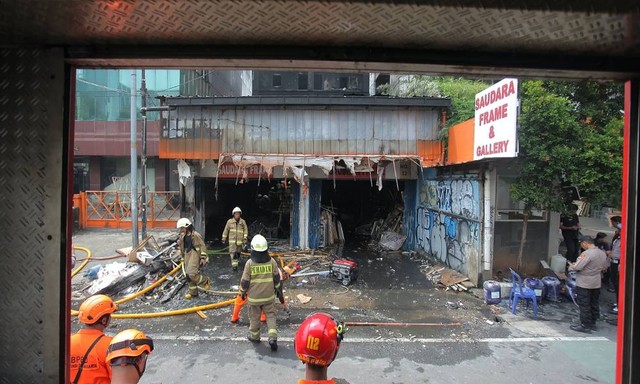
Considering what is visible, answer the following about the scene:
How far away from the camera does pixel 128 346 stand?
2.22 meters

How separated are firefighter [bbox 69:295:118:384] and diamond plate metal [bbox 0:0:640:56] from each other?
1.96 m

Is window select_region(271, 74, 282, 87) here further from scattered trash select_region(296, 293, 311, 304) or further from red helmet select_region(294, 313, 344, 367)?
red helmet select_region(294, 313, 344, 367)

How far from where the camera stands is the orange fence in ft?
55.6

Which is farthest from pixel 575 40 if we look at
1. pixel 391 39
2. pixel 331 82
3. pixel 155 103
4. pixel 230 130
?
pixel 155 103

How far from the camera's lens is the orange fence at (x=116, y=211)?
55.6 ft

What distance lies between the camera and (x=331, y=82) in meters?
19.5

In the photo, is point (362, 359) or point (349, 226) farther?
point (349, 226)

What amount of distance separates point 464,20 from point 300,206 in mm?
11314

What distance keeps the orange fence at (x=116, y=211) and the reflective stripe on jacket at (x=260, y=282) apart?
12768mm

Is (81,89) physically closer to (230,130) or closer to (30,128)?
(230,130)

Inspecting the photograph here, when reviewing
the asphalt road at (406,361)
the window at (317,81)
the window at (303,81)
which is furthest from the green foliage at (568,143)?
the window at (303,81)

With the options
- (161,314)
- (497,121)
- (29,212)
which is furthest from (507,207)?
(29,212)

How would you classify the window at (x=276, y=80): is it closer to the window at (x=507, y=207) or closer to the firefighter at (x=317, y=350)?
the window at (x=507, y=207)

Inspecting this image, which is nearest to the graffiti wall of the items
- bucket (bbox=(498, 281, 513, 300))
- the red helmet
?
bucket (bbox=(498, 281, 513, 300))
